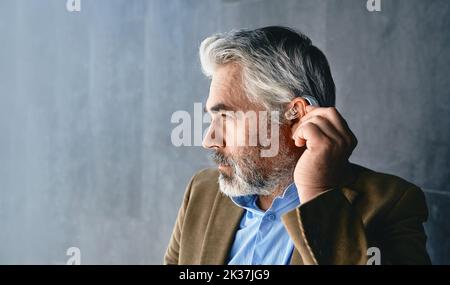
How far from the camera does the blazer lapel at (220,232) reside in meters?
1.43

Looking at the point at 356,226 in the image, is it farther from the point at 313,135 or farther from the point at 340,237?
the point at 313,135

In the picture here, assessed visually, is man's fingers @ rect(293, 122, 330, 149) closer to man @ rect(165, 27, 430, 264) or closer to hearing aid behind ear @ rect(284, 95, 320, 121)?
man @ rect(165, 27, 430, 264)

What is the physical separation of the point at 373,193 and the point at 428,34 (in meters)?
0.60

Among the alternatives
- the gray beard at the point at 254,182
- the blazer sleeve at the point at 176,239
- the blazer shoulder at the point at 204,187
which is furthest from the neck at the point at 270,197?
the blazer sleeve at the point at 176,239

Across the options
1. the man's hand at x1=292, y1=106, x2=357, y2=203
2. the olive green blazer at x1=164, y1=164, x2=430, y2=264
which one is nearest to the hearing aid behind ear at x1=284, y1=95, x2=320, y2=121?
the man's hand at x1=292, y1=106, x2=357, y2=203

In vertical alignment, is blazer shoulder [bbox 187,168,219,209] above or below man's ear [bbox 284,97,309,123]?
below

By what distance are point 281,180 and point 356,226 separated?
325mm

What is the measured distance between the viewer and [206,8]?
1.68 m

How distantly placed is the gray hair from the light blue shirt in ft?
0.95

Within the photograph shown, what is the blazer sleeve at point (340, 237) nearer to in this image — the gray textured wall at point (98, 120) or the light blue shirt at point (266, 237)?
the light blue shirt at point (266, 237)

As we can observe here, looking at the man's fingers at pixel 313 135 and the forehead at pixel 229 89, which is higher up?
the forehead at pixel 229 89

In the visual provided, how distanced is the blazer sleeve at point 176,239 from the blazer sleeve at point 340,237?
47 cm

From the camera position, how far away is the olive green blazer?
1224mm
